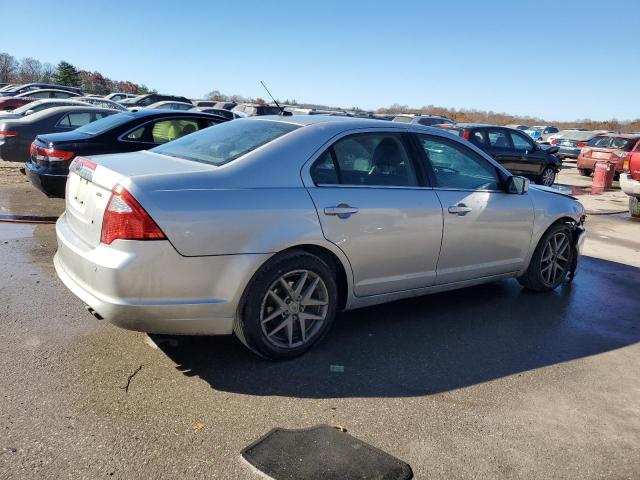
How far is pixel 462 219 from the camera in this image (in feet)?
15.5

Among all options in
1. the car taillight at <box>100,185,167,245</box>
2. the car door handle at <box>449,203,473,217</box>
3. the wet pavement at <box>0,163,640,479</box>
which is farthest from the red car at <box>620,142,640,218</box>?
the car taillight at <box>100,185,167,245</box>

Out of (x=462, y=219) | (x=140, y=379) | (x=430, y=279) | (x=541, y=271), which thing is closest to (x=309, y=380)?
(x=140, y=379)

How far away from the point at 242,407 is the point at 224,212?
3.72 ft

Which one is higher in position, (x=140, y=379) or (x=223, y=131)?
(x=223, y=131)

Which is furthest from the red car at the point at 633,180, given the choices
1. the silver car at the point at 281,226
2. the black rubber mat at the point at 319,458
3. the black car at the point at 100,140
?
the black rubber mat at the point at 319,458

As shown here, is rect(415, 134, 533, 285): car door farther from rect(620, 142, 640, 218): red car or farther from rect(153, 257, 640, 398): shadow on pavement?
rect(620, 142, 640, 218): red car

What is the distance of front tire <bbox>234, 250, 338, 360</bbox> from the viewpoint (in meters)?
3.66

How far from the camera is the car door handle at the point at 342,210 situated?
3.90 meters

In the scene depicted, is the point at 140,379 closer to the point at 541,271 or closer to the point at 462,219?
the point at 462,219

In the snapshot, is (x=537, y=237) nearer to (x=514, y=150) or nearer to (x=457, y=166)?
(x=457, y=166)

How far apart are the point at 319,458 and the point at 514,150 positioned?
13.6 m

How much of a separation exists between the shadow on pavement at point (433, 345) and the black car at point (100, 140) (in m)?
4.23

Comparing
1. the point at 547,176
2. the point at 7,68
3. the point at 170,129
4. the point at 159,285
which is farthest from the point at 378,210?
the point at 7,68

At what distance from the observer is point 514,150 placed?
49.3ft
